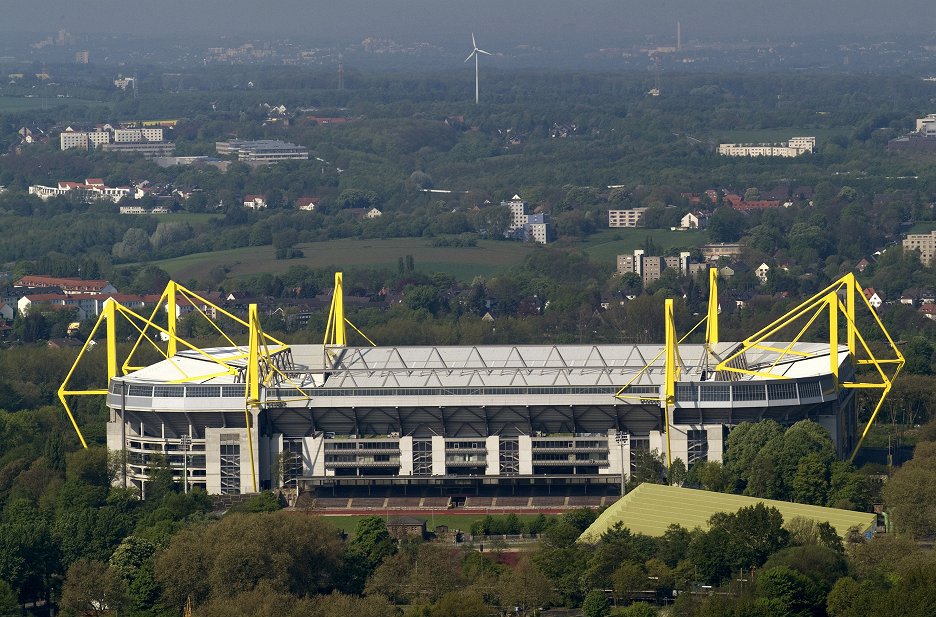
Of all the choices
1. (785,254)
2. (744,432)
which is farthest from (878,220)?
(744,432)

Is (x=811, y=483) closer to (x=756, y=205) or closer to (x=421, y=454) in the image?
(x=421, y=454)

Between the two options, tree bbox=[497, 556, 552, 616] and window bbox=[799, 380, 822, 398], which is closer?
tree bbox=[497, 556, 552, 616]

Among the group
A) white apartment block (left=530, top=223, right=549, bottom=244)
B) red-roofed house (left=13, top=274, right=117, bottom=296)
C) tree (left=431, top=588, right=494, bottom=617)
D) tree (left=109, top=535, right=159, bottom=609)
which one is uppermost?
tree (left=431, top=588, right=494, bottom=617)

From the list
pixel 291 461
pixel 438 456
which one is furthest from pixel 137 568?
pixel 438 456

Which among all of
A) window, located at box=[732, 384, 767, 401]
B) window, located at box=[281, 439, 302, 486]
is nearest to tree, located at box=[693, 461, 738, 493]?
window, located at box=[732, 384, 767, 401]

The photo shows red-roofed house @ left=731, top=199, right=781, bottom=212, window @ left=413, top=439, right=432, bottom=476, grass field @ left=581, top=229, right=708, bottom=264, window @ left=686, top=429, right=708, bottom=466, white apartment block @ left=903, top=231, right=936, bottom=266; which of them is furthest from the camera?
red-roofed house @ left=731, top=199, right=781, bottom=212

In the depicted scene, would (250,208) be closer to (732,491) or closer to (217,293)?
(217,293)

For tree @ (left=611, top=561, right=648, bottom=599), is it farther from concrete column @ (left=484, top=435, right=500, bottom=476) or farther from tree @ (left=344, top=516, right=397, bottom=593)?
concrete column @ (left=484, top=435, right=500, bottom=476)

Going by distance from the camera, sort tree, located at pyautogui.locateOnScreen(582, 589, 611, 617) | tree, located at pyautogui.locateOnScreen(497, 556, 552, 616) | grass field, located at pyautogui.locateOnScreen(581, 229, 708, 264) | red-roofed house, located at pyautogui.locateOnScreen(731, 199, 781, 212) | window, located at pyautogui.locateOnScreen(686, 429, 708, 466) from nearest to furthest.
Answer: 1. tree, located at pyautogui.locateOnScreen(582, 589, 611, 617)
2. tree, located at pyautogui.locateOnScreen(497, 556, 552, 616)
3. window, located at pyautogui.locateOnScreen(686, 429, 708, 466)
4. grass field, located at pyautogui.locateOnScreen(581, 229, 708, 264)
5. red-roofed house, located at pyautogui.locateOnScreen(731, 199, 781, 212)
